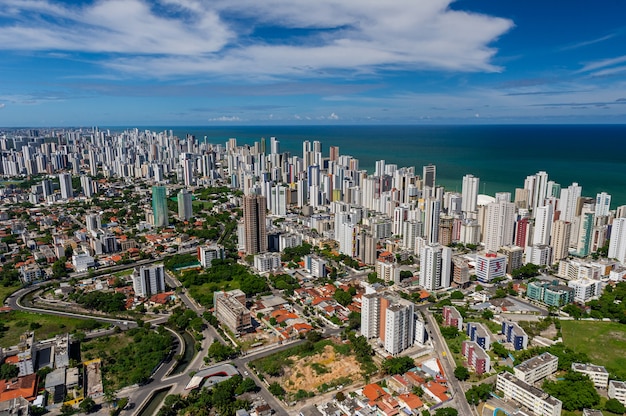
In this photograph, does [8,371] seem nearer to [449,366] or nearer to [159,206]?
[449,366]

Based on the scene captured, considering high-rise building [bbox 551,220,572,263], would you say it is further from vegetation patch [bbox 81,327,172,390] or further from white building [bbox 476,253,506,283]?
vegetation patch [bbox 81,327,172,390]

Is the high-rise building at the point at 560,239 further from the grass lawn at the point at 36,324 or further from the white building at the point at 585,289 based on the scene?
the grass lawn at the point at 36,324

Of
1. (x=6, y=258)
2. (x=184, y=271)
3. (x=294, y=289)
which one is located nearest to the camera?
(x=294, y=289)

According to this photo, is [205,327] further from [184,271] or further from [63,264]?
[63,264]

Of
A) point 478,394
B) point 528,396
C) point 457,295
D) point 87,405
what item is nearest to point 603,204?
point 457,295

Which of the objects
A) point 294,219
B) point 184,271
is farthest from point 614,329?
point 294,219

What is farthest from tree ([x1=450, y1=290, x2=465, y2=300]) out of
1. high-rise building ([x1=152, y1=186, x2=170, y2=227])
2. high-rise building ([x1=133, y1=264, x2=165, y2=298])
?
high-rise building ([x1=152, y1=186, x2=170, y2=227])

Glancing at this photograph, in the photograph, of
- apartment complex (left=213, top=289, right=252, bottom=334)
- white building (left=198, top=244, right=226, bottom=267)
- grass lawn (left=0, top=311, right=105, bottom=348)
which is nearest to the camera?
apartment complex (left=213, top=289, right=252, bottom=334)

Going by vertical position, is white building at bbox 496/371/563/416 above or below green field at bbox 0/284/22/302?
above
